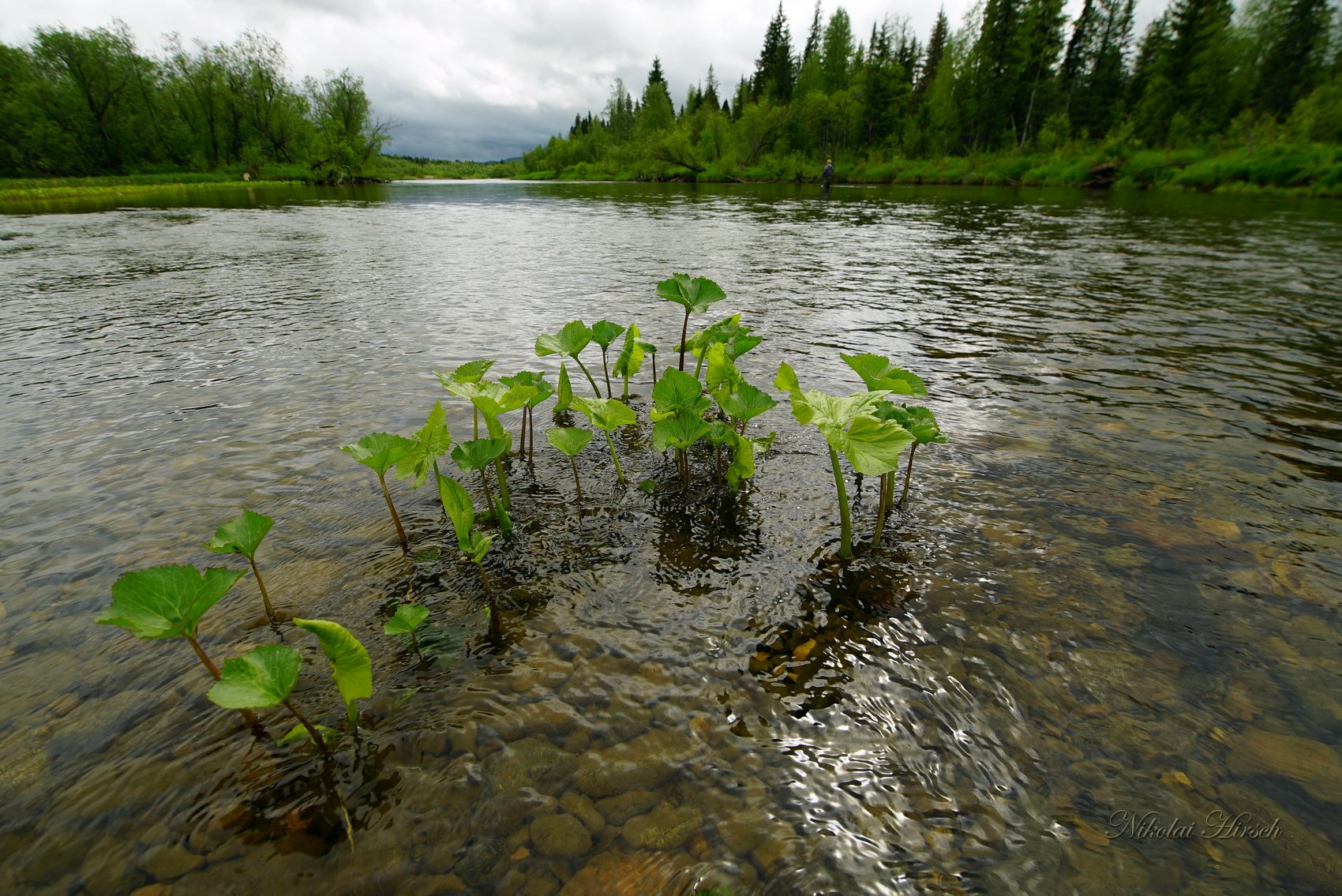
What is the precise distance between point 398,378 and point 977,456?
683cm

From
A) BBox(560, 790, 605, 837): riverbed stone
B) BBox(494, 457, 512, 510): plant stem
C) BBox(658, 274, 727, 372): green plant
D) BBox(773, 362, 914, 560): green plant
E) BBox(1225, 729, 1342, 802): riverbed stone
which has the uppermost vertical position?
BBox(658, 274, 727, 372): green plant

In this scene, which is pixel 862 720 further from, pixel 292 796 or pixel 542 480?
pixel 542 480

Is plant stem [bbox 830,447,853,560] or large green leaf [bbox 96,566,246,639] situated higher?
large green leaf [bbox 96,566,246,639]

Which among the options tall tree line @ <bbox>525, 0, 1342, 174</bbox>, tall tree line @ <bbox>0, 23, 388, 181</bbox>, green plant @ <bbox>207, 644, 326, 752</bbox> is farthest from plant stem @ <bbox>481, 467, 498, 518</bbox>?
tall tree line @ <bbox>0, 23, 388, 181</bbox>

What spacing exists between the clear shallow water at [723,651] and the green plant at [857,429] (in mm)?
990

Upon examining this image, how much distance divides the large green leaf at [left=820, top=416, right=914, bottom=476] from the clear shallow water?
99cm

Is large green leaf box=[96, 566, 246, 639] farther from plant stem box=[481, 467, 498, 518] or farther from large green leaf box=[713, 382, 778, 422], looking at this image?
large green leaf box=[713, 382, 778, 422]

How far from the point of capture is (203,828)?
2.22m

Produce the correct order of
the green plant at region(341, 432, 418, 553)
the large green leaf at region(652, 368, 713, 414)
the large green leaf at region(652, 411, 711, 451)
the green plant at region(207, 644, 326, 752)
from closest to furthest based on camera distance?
the green plant at region(207, 644, 326, 752), the green plant at region(341, 432, 418, 553), the large green leaf at region(652, 411, 711, 451), the large green leaf at region(652, 368, 713, 414)

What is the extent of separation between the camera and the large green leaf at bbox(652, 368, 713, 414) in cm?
425

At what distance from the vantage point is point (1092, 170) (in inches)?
1809

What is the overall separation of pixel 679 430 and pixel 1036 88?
85.1 m

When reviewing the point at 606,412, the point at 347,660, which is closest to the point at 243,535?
the point at 347,660

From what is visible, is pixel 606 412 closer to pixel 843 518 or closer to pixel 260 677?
pixel 843 518
